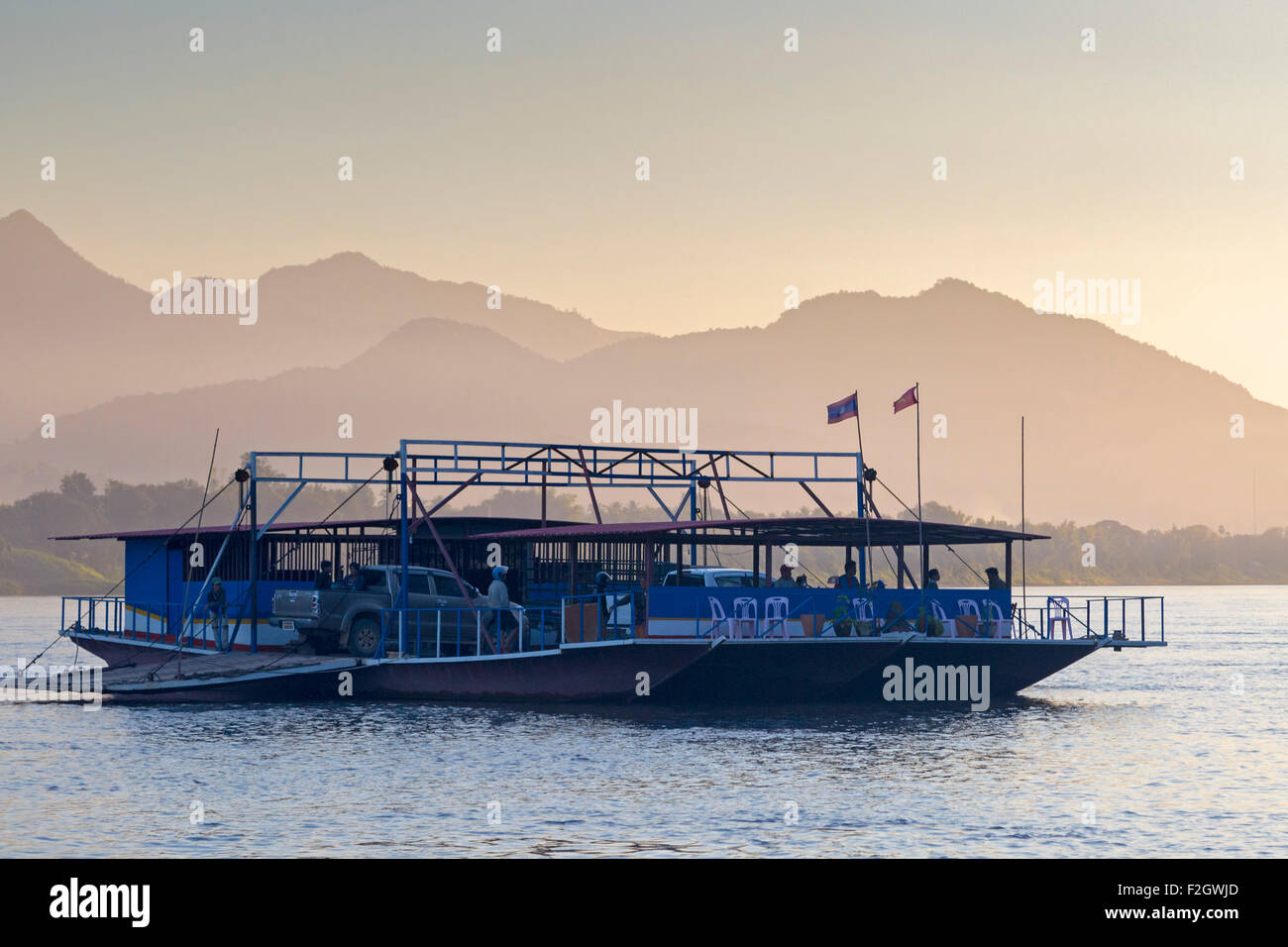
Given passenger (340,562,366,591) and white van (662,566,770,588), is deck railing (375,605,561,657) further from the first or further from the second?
white van (662,566,770,588)

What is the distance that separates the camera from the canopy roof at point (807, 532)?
1257 inches

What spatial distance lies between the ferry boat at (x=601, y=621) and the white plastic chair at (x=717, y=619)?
4cm

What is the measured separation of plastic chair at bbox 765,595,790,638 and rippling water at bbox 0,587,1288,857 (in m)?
2.02

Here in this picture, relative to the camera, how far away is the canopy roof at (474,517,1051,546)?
31.9 m

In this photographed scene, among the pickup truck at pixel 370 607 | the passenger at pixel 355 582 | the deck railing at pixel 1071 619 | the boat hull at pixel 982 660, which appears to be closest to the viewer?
the deck railing at pixel 1071 619

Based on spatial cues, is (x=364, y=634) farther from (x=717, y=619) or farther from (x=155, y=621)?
(x=155, y=621)

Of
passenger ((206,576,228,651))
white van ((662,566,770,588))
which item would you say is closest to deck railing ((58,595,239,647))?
passenger ((206,576,228,651))

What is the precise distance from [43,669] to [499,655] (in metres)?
31.6

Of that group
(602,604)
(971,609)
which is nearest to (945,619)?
(971,609)

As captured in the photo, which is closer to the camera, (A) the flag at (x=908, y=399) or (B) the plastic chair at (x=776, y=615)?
(B) the plastic chair at (x=776, y=615)

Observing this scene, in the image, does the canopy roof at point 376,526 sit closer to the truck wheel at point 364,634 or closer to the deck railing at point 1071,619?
the truck wheel at point 364,634

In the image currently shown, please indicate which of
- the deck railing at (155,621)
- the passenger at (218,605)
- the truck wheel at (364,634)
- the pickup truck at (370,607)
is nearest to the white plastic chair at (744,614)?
the pickup truck at (370,607)
